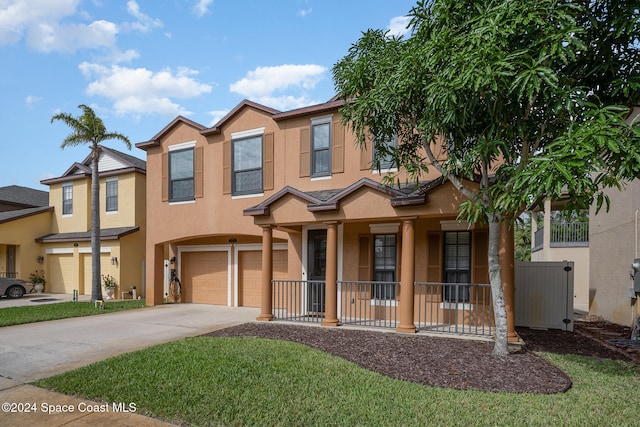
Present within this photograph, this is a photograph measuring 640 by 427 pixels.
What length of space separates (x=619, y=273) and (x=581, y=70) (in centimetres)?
764

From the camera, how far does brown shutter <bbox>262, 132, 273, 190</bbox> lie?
37.6ft

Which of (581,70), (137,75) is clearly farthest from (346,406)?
(137,75)

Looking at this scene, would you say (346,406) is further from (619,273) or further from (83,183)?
(83,183)

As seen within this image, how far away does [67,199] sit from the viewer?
1981cm

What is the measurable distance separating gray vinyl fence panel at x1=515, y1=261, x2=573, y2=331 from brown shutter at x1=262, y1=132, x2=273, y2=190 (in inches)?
278

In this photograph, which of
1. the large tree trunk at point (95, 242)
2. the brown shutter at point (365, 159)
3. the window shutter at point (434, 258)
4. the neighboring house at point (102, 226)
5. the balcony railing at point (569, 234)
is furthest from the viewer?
the neighboring house at point (102, 226)

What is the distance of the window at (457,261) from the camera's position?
30.1 ft

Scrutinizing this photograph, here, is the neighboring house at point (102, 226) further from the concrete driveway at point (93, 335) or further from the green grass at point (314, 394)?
the green grass at point (314, 394)

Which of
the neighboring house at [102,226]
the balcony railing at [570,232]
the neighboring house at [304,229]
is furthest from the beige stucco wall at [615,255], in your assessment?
the neighboring house at [102,226]

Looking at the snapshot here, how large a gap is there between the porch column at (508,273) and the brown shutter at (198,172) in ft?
29.9

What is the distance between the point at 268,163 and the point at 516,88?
7.67 meters

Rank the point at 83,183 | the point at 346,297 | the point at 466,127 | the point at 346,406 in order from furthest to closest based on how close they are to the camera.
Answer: the point at 83,183 → the point at 346,297 → the point at 466,127 → the point at 346,406

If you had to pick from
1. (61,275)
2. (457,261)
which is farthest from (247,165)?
(61,275)

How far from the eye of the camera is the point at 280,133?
11414 millimetres
